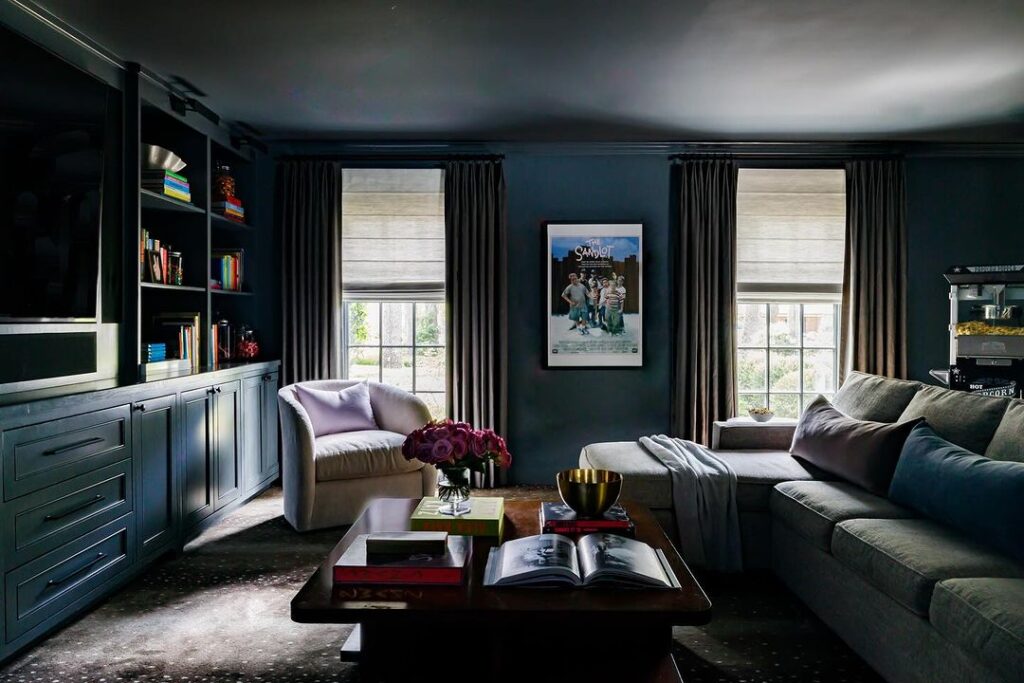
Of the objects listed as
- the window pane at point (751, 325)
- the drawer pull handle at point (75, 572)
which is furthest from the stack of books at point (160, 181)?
the window pane at point (751, 325)

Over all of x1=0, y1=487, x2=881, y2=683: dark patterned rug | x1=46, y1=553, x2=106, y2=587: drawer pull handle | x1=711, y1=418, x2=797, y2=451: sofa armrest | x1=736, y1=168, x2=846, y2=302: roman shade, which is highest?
x1=736, y1=168, x2=846, y2=302: roman shade

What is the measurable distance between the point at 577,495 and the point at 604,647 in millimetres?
522

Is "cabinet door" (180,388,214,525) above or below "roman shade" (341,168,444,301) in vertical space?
below

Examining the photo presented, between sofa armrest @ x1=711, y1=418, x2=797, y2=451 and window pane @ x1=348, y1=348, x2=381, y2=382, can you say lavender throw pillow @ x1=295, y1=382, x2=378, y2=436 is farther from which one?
sofa armrest @ x1=711, y1=418, x2=797, y2=451

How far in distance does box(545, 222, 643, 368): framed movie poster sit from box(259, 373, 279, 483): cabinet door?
80.4 inches

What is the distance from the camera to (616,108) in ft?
13.5

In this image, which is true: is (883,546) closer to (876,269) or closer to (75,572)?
(75,572)

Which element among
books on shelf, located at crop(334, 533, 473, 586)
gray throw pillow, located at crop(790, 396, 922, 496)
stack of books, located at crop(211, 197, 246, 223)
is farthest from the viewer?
stack of books, located at crop(211, 197, 246, 223)

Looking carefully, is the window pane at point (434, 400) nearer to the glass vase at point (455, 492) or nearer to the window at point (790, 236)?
the window at point (790, 236)

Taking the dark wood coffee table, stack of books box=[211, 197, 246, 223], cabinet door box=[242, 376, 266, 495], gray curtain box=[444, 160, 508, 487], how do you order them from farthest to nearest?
gray curtain box=[444, 160, 508, 487], stack of books box=[211, 197, 246, 223], cabinet door box=[242, 376, 266, 495], the dark wood coffee table

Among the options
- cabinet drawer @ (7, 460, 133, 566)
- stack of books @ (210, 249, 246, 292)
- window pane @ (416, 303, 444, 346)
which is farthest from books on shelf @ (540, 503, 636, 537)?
stack of books @ (210, 249, 246, 292)

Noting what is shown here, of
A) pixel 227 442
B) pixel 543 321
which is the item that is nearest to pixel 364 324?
pixel 543 321

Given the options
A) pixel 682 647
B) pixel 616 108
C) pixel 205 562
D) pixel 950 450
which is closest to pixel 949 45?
pixel 616 108

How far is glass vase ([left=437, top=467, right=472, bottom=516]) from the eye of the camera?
2373 millimetres
